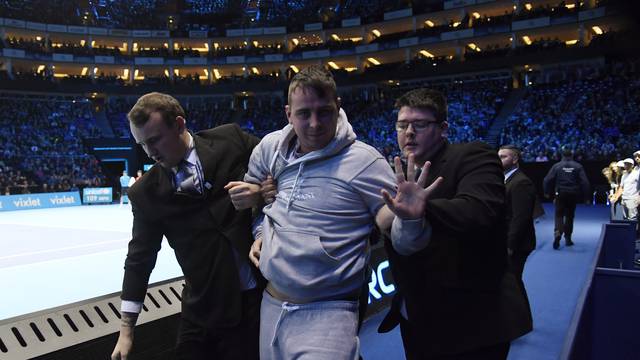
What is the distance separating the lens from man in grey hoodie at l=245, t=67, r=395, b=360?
6.04ft

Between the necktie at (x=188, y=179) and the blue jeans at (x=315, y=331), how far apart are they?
0.75m

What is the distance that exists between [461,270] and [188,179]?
1.34 meters

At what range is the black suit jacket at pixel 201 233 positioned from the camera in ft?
7.66

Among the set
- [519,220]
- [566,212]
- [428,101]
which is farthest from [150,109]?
[566,212]

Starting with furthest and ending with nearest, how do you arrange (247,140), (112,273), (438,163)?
(112,273) → (247,140) → (438,163)

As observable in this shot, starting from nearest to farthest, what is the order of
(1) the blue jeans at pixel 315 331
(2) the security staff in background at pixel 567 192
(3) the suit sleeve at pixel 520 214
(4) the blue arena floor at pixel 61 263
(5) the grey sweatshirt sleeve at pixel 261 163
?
1. (1) the blue jeans at pixel 315 331
2. (5) the grey sweatshirt sleeve at pixel 261 163
3. (3) the suit sleeve at pixel 520 214
4. (4) the blue arena floor at pixel 61 263
5. (2) the security staff in background at pixel 567 192

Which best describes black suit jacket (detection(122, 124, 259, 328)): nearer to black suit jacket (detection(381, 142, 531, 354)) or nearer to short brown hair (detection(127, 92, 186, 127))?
short brown hair (detection(127, 92, 186, 127))

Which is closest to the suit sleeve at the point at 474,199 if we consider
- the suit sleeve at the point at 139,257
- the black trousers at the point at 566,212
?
the suit sleeve at the point at 139,257

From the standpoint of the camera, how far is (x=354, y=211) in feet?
6.23

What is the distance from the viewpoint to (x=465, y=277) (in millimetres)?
1972

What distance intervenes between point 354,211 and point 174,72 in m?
49.6

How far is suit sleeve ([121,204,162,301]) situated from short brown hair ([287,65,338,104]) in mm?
1151

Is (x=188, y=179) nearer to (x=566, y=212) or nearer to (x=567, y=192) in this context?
(x=567, y=192)

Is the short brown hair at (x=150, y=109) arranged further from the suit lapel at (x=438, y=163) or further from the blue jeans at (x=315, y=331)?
the suit lapel at (x=438, y=163)
